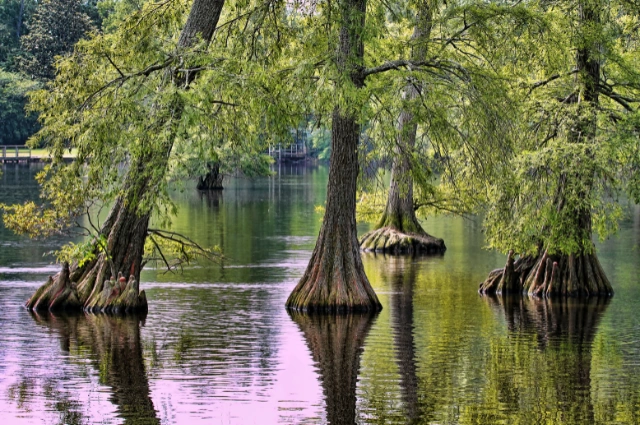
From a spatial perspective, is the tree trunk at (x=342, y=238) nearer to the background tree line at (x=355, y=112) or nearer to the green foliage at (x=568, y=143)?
the background tree line at (x=355, y=112)

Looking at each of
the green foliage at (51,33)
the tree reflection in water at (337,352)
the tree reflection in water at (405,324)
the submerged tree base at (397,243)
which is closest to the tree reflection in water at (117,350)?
the tree reflection in water at (337,352)

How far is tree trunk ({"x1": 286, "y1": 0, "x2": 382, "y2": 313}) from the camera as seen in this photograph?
21.8 meters

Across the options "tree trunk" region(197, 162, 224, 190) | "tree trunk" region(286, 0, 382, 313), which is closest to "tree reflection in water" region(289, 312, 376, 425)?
"tree trunk" region(286, 0, 382, 313)

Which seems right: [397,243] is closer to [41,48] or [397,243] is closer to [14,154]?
[41,48]

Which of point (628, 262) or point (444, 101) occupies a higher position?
point (444, 101)

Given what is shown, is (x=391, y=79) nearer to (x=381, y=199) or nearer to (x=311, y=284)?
(x=311, y=284)

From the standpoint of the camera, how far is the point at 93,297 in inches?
864

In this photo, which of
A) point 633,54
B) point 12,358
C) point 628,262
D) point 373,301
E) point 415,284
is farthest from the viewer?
point 628,262

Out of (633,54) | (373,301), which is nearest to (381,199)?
(633,54)

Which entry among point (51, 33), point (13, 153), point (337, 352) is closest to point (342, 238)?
point (337, 352)

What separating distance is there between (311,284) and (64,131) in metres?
5.69

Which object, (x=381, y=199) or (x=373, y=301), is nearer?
(x=373, y=301)

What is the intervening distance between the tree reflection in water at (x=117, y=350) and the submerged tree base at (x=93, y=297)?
0.32 meters

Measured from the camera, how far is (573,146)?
23.7 metres
